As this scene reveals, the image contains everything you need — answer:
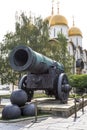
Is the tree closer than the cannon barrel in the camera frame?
No

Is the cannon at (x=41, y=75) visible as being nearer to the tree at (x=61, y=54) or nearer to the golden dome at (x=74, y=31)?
the tree at (x=61, y=54)

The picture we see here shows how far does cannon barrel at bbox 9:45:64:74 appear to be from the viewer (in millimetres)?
12594

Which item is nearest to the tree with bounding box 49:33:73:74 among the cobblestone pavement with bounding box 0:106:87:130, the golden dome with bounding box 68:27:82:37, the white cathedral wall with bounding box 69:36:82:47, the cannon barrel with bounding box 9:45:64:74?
the cannon barrel with bounding box 9:45:64:74

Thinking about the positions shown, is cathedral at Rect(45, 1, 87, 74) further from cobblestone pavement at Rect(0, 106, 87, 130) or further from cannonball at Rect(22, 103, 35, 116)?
cobblestone pavement at Rect(0, 106, 87, 130)

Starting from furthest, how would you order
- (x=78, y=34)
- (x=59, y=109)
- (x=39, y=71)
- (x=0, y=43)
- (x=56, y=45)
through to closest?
(x=78, y=34) → (x=56, y=45) → (x=0, y=43) → (x=39, y=71) → (x=59, y=109)

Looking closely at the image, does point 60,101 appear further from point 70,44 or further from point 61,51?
point 70,44

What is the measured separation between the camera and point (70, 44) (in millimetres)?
64438

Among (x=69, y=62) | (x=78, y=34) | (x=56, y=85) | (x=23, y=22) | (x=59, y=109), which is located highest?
(x=78, y=34)

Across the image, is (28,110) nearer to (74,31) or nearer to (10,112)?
(10,112)

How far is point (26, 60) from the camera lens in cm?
1317

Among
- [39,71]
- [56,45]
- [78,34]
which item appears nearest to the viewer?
[39,71]

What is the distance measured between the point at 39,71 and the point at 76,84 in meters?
24.0

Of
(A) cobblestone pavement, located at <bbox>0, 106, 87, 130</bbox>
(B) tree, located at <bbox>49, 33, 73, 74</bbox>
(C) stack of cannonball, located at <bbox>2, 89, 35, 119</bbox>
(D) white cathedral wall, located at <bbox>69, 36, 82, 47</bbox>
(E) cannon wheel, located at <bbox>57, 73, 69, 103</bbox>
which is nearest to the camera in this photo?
(A) cobblestone pavement, located at <bbox>0, 106, 87, 130</bbox>

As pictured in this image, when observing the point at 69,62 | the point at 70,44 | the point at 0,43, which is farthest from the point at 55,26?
the point at 0,43
